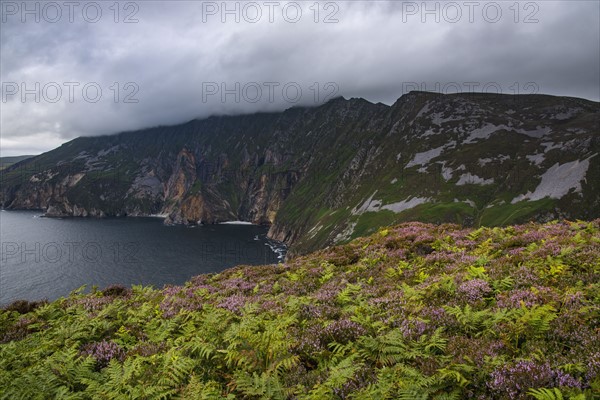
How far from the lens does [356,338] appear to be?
9.01 m

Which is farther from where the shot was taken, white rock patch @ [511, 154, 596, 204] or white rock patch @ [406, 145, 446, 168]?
white rock patch @ [406, 145, 446, 168]

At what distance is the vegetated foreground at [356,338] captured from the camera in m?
6.42

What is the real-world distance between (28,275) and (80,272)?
17237 millimetres

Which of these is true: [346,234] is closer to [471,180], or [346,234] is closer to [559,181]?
[471,180]

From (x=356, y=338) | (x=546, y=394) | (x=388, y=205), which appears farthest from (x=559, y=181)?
(x=546, y=394)

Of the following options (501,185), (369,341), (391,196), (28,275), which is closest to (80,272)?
(28,275)

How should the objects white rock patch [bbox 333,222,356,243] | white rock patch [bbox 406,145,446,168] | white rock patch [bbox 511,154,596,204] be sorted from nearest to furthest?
white rock patch [bbox 511,154,596,204]
white rock patch [bbox 333,222,356,243]
white rock patch [bbox 406,145,446,168]

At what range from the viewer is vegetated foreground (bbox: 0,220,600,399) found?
6418 mm

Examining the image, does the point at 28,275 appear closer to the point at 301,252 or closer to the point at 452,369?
the point at 301,252

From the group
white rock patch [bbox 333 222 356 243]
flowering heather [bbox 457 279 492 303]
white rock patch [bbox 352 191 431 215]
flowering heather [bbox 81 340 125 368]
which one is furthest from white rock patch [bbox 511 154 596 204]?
flowering heather [bbox 81 340 125 368]

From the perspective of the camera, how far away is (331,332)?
30.3 feet

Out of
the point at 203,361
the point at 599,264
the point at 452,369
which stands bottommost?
the point at 203,361

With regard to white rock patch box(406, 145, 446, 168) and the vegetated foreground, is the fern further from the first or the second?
white rock patch box(406, 145, 446, 168)


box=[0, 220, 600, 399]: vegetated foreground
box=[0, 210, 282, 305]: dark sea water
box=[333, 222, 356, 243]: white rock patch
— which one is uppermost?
box=[0, 220, 600, 399]: vegetated foreground
